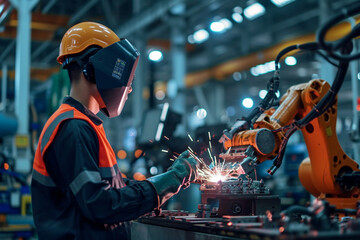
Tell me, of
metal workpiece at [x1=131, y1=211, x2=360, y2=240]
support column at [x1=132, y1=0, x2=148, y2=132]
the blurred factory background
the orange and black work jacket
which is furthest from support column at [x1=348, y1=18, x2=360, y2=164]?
support column at [x1=132, y1=0, x2=148, y2=132]

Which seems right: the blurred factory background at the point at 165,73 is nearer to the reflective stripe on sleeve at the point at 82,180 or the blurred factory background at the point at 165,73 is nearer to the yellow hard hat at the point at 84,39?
the yellow hard hat at the point at 84,39

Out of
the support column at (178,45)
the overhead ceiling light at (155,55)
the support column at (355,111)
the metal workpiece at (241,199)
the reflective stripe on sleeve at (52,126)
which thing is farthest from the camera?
the support column at (178,45)

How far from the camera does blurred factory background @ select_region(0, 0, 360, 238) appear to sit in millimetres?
5844

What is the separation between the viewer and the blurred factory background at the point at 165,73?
19.2 ft

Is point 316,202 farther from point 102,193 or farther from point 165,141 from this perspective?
point 165,141

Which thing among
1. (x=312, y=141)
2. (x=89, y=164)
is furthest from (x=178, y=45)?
(x=89, y=164)

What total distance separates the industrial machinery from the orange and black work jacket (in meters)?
0.38

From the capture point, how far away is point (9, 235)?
6039 mm

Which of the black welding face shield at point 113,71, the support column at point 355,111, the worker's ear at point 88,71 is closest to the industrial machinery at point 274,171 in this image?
the black welding face shield at point 113,71

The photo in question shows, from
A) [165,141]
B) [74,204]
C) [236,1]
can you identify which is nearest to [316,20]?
[236,1]

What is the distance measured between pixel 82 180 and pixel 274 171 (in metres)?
1.24

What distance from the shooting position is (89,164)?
190cm

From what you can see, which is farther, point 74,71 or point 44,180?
point 74,71

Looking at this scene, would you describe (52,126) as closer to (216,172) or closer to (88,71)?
(88,71)
